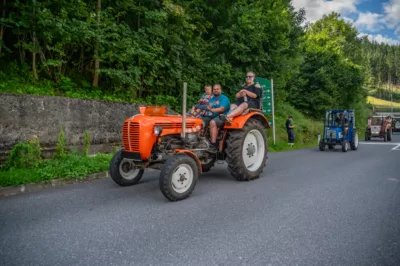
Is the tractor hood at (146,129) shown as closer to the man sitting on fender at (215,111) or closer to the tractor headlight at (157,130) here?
the tractor headlight at (157,130)

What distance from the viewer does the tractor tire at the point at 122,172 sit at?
5301 mm

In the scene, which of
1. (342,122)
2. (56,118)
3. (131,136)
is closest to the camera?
(131,136)

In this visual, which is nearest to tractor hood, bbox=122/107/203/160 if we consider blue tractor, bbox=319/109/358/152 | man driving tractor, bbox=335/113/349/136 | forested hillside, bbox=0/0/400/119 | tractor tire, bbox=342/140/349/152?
forested hillside, bbox=0/0/400/119

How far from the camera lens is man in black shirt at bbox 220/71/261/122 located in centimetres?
619

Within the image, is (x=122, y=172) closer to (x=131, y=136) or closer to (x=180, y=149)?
(x=131, y=136)

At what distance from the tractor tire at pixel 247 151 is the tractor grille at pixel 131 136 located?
1.90 metres

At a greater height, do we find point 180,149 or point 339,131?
point 339,131

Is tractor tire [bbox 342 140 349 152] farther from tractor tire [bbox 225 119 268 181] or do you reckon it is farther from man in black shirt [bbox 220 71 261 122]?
man in black shirt [bbox 220 71 261 122]

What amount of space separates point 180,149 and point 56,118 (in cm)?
418

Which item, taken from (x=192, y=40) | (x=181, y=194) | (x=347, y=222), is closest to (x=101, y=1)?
(x=192, y=40)

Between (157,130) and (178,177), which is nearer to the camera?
(178,177)

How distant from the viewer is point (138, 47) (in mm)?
10086

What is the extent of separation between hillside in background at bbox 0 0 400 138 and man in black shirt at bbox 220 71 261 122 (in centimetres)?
479

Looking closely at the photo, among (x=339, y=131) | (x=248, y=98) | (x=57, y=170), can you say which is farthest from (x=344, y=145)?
(x=57, y=170)
